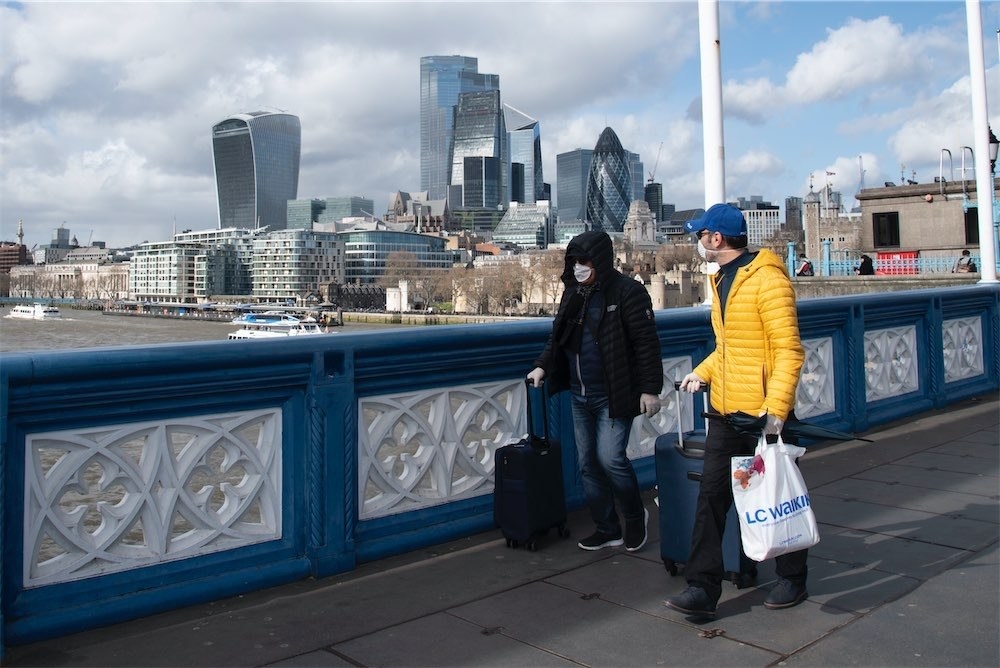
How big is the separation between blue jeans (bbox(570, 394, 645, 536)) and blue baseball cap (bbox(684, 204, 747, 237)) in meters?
1.20

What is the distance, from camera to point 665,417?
22.2 feet

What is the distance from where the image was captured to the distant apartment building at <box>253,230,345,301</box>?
184m

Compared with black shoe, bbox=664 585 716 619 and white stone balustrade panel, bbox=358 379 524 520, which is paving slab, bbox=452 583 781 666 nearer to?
black shoe, bbox=664 585 716 619

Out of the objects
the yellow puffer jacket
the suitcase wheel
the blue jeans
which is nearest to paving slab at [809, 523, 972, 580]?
the suitcase wheel

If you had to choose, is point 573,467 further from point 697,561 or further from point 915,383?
point 915,383

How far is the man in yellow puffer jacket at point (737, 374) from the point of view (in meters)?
3.79

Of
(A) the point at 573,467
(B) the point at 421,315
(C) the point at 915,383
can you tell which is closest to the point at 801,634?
(A) the point at 573,467

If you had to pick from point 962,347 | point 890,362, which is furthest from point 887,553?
point 962,347

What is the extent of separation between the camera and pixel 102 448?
3832 mm

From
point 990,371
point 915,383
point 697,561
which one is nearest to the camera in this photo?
point 697,561

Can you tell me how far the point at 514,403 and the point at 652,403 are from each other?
1.21 metres

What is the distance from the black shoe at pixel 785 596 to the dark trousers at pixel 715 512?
0.05 meters

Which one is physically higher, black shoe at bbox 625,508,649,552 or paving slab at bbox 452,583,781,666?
black shoe at bbox 625,508,649,552

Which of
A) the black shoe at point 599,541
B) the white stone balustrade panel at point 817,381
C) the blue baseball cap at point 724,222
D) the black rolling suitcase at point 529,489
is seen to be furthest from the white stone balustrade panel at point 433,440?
the white stone balustrade panel at point 817,381
